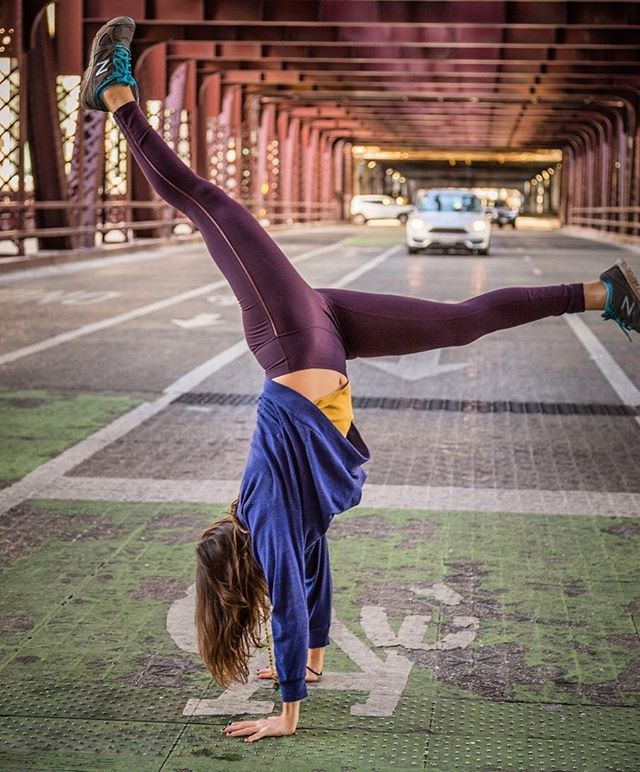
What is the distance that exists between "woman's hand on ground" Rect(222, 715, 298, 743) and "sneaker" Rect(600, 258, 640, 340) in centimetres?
157

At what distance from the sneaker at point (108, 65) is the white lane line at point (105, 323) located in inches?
317

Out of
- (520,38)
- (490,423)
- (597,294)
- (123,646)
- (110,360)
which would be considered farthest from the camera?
(520,38)

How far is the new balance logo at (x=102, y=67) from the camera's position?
405 centimetres

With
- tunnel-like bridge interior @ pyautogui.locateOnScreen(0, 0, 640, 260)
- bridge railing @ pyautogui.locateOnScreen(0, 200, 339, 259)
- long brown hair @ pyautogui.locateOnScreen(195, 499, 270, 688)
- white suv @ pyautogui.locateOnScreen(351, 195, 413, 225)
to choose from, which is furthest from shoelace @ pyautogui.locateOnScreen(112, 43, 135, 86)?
→ white suv @ pyautogui.locateOnScreen(351, 195, 413, 225)

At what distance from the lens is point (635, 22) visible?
99.4 feet

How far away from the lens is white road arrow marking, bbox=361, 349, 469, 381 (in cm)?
1153

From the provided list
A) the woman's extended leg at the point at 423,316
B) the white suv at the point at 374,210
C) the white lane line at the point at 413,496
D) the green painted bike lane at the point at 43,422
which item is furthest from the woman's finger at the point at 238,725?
the white suv at the point at 374,210

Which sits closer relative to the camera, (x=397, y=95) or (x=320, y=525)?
(x=320, y=525)

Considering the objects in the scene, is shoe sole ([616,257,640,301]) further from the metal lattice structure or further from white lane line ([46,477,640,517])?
the metal lattice structure

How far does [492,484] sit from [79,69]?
80.7 feet

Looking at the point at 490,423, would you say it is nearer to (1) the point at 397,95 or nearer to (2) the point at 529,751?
(2) the point at 529,751

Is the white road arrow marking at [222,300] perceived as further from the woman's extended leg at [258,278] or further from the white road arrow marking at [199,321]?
the woman's extended leg at [258,278]

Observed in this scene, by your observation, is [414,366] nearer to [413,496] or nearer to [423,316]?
[413,496]

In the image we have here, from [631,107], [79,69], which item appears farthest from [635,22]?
[631,107]
